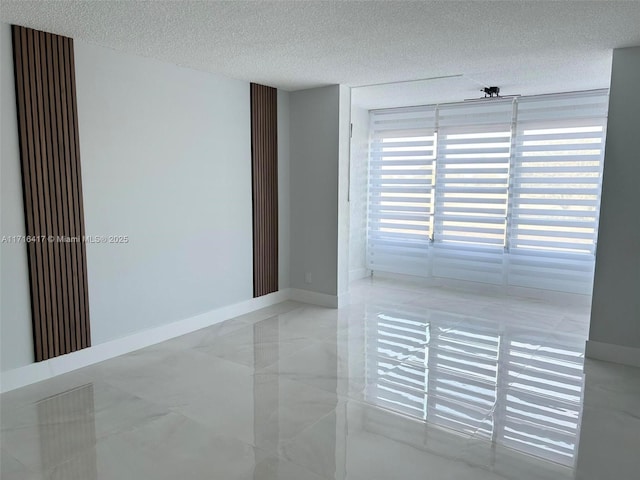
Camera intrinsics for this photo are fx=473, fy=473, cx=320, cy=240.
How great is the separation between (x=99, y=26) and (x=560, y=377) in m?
4.30

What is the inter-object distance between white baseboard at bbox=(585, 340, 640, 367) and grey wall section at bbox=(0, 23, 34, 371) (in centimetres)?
454

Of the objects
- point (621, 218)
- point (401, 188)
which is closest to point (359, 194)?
point (401, 188)

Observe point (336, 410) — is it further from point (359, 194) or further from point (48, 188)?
point (359, 194)

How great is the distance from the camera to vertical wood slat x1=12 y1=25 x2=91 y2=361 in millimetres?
3373

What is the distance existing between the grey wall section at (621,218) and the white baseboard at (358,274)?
3696 mm

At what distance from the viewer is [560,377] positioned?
12.2 feet

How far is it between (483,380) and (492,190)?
332 centimetres

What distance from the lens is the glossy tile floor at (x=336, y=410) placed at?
8.39 ft

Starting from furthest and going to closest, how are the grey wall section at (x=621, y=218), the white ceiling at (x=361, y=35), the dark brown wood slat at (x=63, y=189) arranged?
the grey wall section at (x=621, y=218), the dark brown wood slat at (x=63, y=189), the white ceiling at (x=361, y=35)

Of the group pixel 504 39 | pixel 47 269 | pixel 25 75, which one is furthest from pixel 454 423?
Answer: pixel 25 75

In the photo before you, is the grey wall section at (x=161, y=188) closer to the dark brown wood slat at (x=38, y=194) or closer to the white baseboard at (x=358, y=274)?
the dark brown wood slat at (x=38, y=194)

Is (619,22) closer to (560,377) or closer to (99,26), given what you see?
(560,377)

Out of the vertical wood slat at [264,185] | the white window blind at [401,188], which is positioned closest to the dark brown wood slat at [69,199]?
the vertical wood slat at [264,185]

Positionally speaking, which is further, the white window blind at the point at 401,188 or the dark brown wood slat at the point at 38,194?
the white window blind at the point at 401,188
